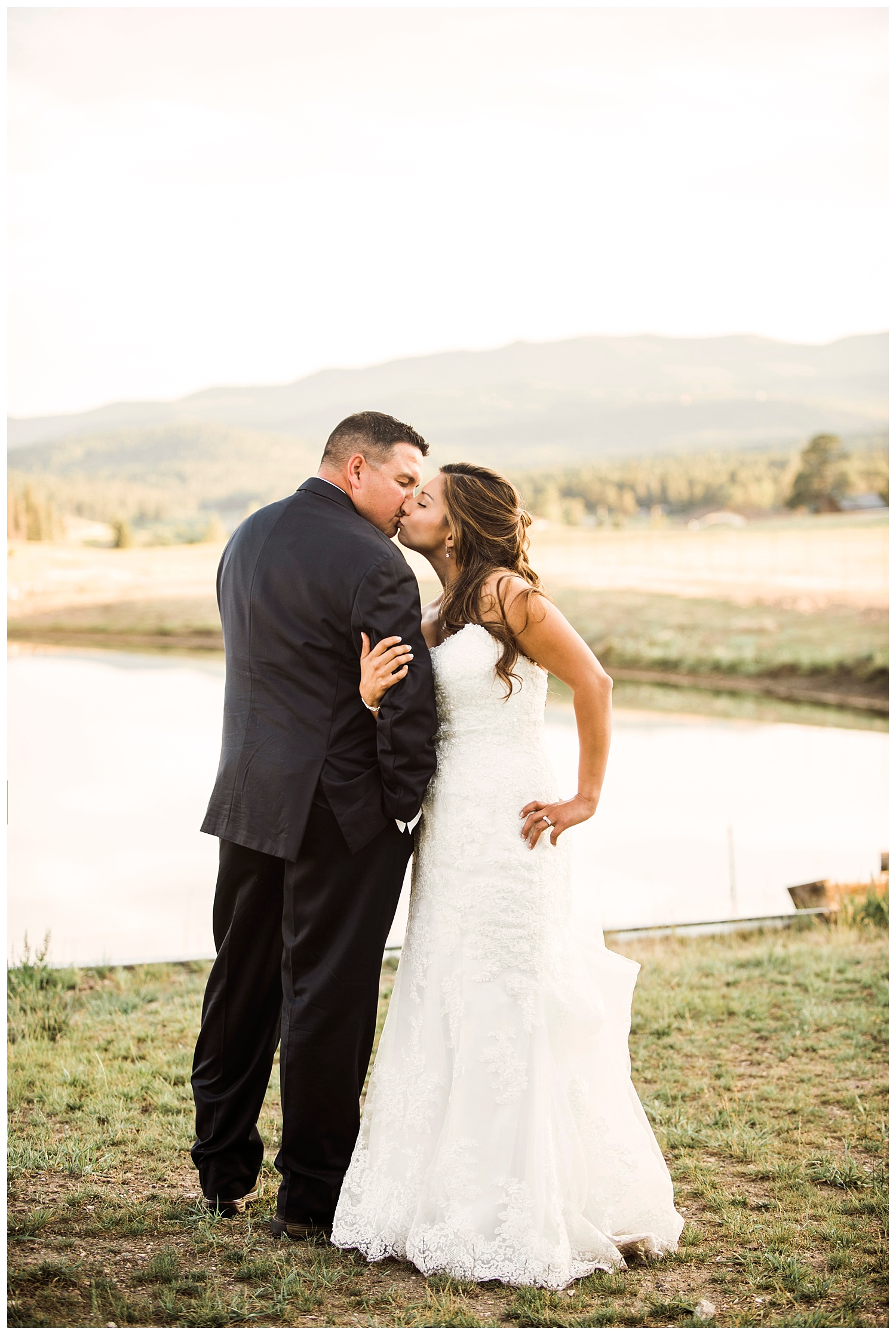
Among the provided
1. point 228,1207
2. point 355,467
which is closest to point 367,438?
point 355,467

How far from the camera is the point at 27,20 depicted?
396 cm

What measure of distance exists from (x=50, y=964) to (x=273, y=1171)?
8.70 ft

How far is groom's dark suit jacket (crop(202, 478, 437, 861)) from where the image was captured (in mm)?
2979

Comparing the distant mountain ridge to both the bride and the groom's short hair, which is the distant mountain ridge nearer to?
the groom's short hair

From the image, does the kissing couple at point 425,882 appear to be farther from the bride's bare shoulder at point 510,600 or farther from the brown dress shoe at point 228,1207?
the brown dress shoe at point 228,1207

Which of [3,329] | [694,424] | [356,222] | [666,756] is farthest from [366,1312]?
[694,424]

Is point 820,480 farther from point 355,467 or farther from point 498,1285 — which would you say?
point 498,1285

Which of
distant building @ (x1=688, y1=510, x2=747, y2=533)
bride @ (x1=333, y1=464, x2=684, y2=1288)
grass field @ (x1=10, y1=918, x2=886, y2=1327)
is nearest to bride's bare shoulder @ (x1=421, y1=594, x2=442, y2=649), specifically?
bride @ (x1=333, y1=464, x2=684, y2=1288)

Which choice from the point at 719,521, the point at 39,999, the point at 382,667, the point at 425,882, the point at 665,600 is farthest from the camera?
the point at 719,521

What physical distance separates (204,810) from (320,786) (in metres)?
18.7

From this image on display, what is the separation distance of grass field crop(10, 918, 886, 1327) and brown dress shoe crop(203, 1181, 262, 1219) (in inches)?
2.5

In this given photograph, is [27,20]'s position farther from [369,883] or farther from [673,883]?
[673,883]

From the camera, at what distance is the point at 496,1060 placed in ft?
9.57

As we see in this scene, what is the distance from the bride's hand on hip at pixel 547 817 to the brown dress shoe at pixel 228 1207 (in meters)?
1.41
